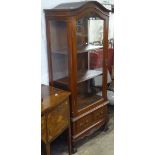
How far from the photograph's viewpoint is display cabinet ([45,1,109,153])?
88.2 inches

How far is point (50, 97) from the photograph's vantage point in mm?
2117

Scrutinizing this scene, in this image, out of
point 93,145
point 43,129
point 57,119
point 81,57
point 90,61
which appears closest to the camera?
point 43,129

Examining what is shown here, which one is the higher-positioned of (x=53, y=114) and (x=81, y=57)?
(x=81, y=57)

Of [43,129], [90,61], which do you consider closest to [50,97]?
[43,129]

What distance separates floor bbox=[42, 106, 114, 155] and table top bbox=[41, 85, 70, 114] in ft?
2.02

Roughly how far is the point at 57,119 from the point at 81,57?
0.87 m

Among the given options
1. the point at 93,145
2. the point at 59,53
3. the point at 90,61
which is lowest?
the point at 93,145

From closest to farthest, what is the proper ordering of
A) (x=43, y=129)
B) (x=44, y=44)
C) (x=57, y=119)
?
(x=43, y=129), (x=57, y=119), (x=44, y=44)

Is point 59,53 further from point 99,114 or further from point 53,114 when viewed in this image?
point 99,114

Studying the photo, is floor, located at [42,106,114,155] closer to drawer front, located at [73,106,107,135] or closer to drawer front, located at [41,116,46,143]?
drawer front, located at [73,106,107,135]

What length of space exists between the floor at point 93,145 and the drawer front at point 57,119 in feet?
1.39
